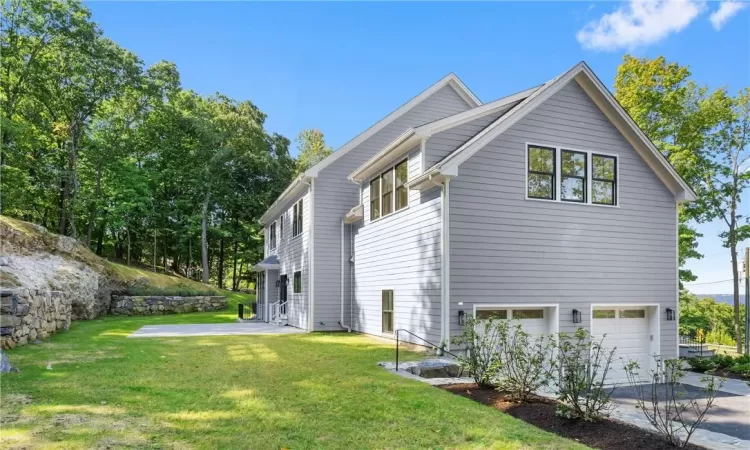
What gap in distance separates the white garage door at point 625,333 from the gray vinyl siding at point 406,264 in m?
4.27

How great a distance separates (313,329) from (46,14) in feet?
74.8

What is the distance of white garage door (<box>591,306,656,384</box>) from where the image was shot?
11820mm

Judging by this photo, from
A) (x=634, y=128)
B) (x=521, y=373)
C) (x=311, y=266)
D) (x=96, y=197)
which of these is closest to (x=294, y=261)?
(x=311, y=266)

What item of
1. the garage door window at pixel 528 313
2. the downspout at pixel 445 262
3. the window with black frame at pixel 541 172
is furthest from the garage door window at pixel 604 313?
the downspout at pixel 445 262

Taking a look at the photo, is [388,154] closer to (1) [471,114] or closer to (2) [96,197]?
(1) [471,114]

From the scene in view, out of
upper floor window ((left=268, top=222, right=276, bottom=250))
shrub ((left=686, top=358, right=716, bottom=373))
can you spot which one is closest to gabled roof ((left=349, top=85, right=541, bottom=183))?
shrub ((left=686, top=358, right=716, bottom=373))

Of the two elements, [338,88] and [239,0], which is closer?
[239,0]

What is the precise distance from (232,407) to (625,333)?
10.3 m

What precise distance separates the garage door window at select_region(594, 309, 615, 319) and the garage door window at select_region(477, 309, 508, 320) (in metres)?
2.54

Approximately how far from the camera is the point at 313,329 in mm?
15953

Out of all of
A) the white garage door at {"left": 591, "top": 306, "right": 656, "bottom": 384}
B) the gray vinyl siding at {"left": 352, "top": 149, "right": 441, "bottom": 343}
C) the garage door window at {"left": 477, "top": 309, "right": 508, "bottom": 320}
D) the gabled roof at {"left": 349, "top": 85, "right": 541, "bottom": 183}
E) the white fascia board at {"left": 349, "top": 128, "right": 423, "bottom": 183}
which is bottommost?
the white garage door at {"left": 591, "top": 306, "right": 656, "bottom": 384}

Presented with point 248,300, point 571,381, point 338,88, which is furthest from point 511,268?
point 248,300

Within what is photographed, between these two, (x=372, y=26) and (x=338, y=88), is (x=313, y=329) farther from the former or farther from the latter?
(x=338, y=88)

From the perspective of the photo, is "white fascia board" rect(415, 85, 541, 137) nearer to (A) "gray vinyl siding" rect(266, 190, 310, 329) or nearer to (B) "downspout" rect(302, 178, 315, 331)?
(B) "downspout" rect(302, 178, 315, 331)
